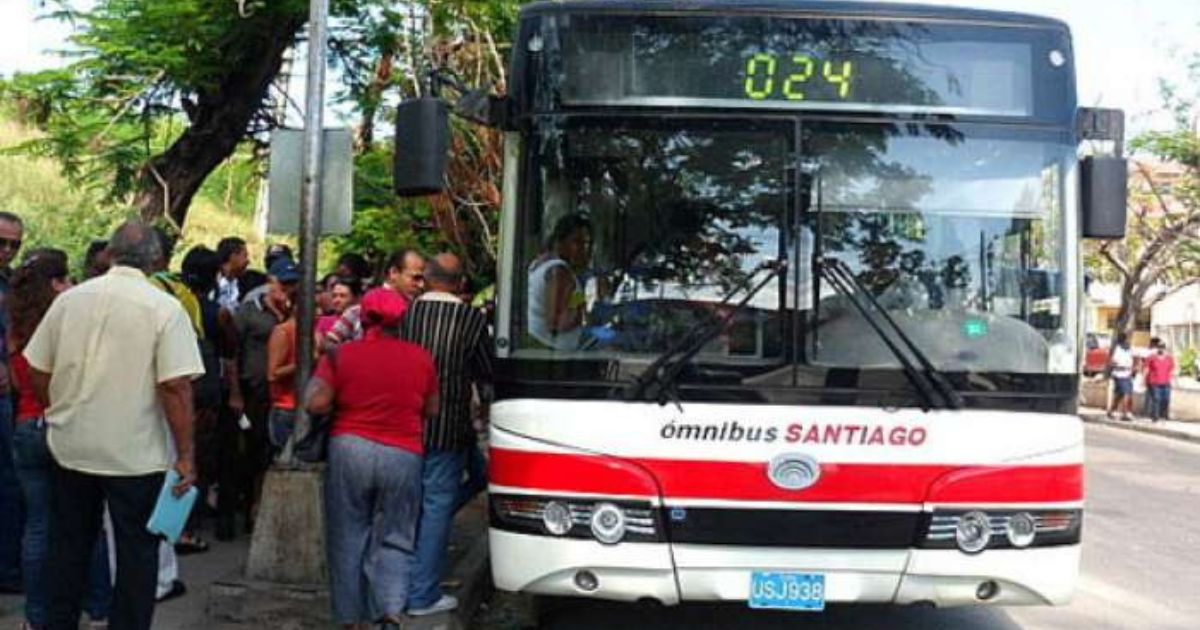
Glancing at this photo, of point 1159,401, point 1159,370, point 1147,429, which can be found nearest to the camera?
point 1147,429

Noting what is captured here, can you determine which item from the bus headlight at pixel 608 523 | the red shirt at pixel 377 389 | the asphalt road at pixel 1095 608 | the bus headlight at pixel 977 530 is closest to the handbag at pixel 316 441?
the red shirt at pixel 377 389

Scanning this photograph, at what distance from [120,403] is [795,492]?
8.86 feet

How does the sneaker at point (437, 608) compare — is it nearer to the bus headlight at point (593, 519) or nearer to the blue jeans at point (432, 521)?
the blue jeans at point (432, 521)

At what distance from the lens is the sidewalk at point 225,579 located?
604 centimetres

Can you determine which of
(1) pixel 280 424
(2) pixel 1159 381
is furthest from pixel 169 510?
(2) pixel 1159 381

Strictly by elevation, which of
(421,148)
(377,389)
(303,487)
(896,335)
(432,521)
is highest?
(421,148)

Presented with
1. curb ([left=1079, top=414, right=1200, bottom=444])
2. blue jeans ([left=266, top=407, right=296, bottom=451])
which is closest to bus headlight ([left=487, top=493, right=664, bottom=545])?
blue jeans ([left=266, top=407, right=296, bottom=451])

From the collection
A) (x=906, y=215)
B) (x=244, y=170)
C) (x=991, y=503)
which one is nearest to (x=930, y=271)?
(x=906, y=215)

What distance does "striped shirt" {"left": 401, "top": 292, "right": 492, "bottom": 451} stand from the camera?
240 inches

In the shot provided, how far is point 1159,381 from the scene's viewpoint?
85.7ft

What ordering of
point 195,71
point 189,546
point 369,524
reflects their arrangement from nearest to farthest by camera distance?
point 369,524 < point 189,546 < point 195,71

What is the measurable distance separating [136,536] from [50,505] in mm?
427

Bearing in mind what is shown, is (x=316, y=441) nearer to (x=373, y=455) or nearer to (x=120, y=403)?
(x=373, y=455)

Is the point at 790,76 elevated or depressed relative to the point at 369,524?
elevated
